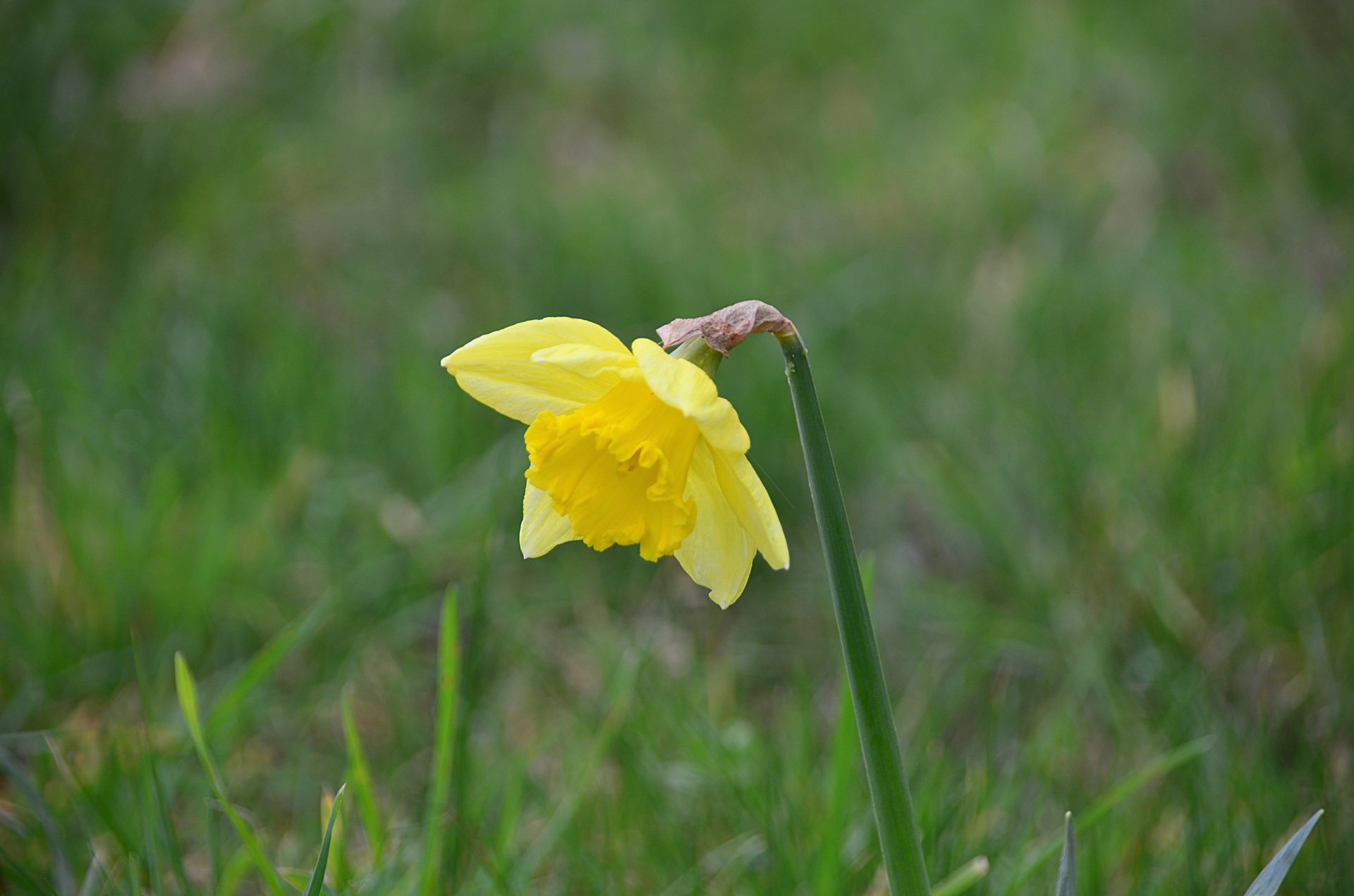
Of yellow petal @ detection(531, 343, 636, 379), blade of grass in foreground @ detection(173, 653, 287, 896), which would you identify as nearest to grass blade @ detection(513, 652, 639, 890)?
blade of grass in foreground @ detection(173, 653, 287, 896)

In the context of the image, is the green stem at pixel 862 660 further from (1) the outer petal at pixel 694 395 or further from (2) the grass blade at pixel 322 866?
(2) the grass blade at pixel 322 866

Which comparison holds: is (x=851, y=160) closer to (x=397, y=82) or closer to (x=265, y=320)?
(x=397, y=82)

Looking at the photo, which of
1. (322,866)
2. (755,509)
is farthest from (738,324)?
(322,866)

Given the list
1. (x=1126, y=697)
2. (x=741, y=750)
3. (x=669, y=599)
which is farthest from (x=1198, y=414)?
(x=741, y=750)

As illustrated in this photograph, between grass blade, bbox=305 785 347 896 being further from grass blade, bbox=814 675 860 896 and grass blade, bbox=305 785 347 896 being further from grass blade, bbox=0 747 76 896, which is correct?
grass blade, bbox=814 675 860 896

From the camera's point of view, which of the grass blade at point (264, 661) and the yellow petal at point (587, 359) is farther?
the grass blade at point (264, 661)

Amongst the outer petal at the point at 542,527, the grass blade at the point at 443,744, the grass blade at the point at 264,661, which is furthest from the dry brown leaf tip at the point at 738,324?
the grass blade at the point at 264,661
